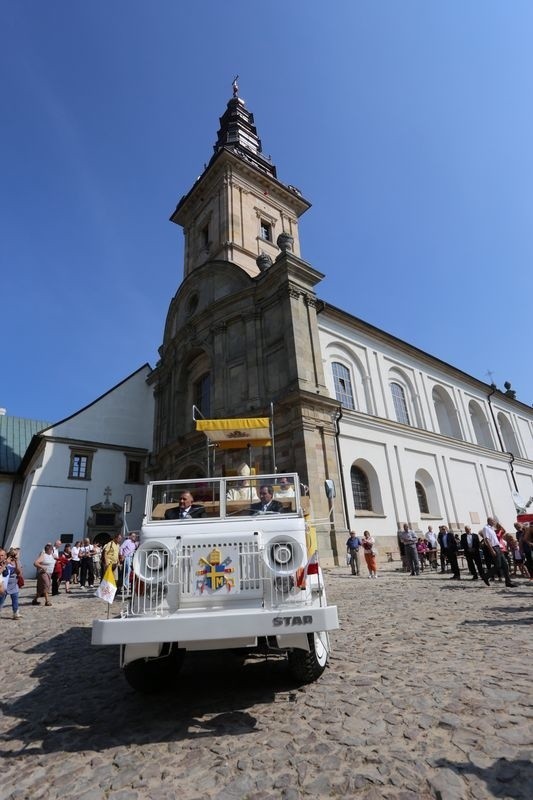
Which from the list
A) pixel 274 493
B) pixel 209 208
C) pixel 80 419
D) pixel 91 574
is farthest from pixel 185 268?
pixel 274 493

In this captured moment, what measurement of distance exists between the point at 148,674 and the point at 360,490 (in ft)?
53.7

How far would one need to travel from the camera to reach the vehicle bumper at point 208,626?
3.49m

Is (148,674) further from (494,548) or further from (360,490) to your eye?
(360,490)

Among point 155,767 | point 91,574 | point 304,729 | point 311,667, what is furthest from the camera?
point 91,574

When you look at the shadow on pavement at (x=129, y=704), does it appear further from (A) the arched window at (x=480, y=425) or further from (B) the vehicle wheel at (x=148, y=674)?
(A) the arched window at (x=480, y=425)

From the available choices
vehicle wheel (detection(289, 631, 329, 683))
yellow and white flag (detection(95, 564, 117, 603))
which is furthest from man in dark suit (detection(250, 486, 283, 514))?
yellow and white flag (detection(95, 564, 117, 603))

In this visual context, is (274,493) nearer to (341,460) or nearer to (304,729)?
(304,729)

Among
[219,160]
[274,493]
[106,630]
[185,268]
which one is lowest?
[106,630]

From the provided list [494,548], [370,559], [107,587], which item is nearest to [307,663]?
[107,587]

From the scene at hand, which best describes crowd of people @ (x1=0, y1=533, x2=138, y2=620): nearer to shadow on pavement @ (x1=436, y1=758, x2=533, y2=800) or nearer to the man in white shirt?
shadow on pavement @ (x1=436, y1=758, x2=533, y2=800)

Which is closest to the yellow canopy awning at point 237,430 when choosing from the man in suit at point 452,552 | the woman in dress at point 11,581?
the woman in dress at point 11,581

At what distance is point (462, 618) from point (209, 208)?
28.5 m

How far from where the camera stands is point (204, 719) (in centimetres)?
368

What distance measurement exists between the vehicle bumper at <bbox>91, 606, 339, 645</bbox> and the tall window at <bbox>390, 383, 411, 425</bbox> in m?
21.2
